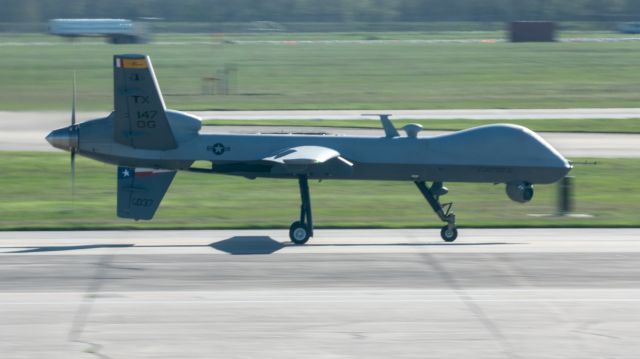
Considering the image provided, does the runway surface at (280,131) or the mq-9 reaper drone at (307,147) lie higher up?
the mq-9 reaper drone at (307,147)

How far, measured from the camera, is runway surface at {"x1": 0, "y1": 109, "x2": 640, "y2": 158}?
36.3 meters

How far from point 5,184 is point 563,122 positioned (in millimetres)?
25362

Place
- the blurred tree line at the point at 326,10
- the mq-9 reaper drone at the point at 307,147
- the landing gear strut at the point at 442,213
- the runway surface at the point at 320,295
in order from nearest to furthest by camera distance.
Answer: the runway surface at the point at 320,295 < the mq-9 reaper drone at the point at 307,147 < the landing gear strut at the point at 442,213 < the blurred tree line at the point at 326,10

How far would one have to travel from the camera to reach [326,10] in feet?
564

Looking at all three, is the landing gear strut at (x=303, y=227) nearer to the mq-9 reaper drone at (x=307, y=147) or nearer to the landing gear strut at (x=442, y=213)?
the mq-9 reaper drone at (x=307, y=147)

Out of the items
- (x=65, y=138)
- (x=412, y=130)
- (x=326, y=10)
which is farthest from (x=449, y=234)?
(x=326, y=10)

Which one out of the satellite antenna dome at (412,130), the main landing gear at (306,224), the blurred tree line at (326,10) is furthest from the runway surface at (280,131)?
the blurred tree line at (326,10)

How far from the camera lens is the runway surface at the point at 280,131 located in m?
36.3

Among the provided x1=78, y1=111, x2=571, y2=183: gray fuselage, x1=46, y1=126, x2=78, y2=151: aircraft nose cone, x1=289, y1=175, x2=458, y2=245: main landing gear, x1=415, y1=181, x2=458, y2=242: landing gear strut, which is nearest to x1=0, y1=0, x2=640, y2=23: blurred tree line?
x1=415, y1=181, x2=458, y2=242: landing gear strut

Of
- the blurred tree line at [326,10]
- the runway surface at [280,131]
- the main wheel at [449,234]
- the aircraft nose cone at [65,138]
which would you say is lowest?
the blurred tree line at [326,10]

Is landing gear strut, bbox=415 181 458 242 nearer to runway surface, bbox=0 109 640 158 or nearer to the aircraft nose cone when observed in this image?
the aircraft nose cone

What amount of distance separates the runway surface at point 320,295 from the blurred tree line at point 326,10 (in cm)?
14437

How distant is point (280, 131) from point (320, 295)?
24.1 m

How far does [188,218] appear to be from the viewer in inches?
902
